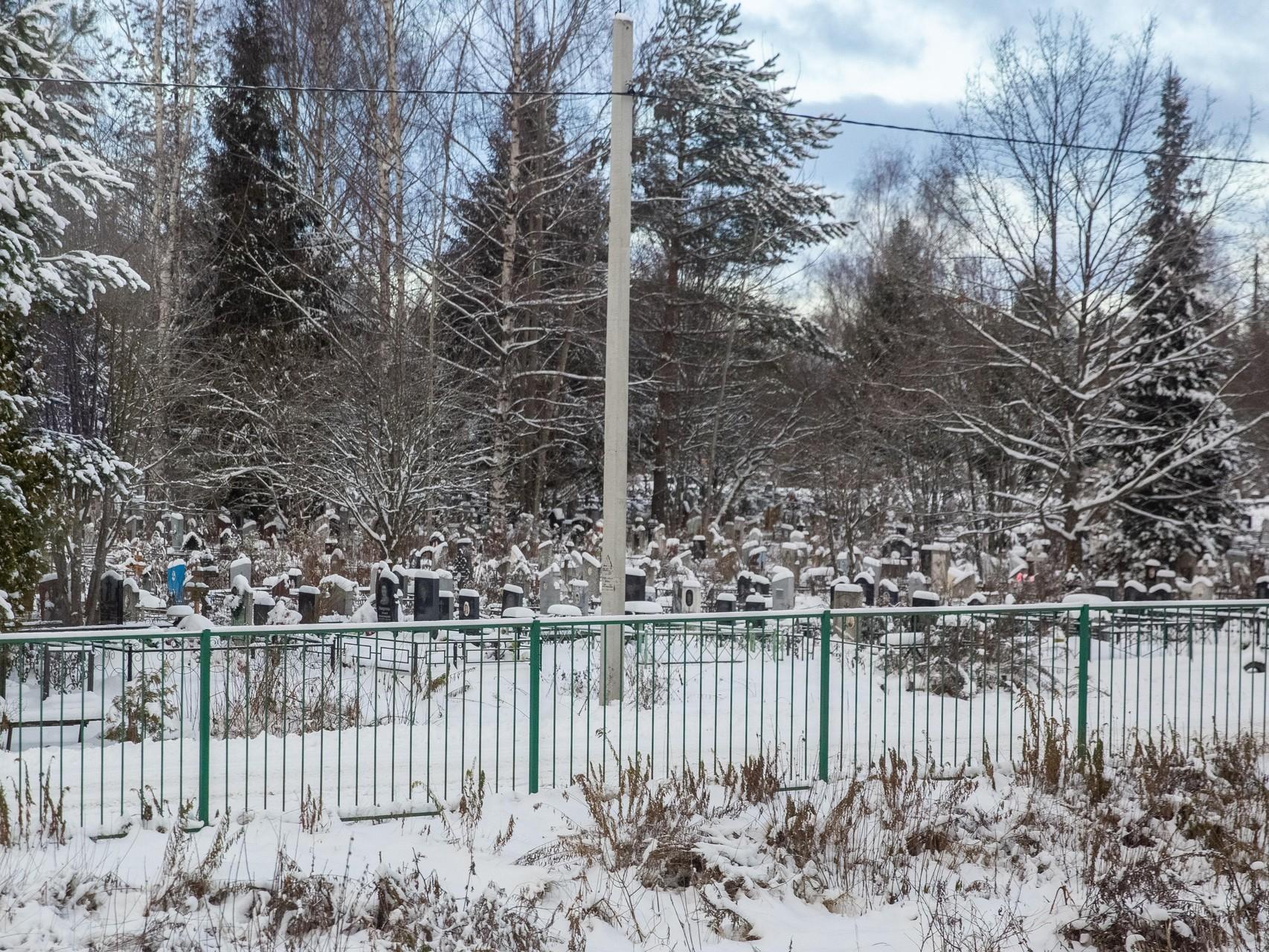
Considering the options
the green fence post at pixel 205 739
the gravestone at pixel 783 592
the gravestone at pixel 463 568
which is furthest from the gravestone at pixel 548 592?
the green fence post at pixel 205 739

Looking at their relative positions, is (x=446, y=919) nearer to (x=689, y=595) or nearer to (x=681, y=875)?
(x=681, y=875)

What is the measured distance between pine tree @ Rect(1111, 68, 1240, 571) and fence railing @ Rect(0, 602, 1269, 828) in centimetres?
543

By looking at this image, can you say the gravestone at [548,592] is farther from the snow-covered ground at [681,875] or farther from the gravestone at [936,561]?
the gravestone at [936,561]

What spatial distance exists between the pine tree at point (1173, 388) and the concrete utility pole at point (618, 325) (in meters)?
8.86

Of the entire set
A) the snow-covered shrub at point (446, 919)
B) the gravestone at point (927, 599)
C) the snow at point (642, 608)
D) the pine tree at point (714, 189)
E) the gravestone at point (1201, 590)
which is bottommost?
the snow-covered shrub at point (446, 919)

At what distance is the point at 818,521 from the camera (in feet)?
73.4

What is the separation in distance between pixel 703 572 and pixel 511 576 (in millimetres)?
3225

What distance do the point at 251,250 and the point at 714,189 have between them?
1098 centimetres

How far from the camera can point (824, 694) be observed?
21.3 feet

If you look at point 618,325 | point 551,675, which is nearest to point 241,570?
point 551,675

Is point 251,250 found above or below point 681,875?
above

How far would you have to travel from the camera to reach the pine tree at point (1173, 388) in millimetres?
14711

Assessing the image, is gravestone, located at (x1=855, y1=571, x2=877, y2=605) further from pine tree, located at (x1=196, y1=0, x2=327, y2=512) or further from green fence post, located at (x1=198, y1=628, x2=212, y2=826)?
pine tree, located at (x1=196, y1=0, x2=327, y2=512)

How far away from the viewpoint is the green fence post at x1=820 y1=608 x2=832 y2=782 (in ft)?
20.9
